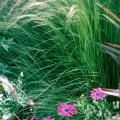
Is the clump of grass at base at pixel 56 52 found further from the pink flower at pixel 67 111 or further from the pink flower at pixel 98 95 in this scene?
the pink flower at pixel 67 111

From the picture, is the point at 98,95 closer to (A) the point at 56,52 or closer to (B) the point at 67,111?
(B) the point at 67,111

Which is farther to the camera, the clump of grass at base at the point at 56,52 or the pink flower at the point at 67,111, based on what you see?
the clump of grass at base at the point at 56,52

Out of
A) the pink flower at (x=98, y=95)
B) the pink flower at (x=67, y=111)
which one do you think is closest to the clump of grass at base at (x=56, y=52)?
the pink flower at (x=98, y=95)

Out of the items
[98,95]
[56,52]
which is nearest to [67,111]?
[98,95]

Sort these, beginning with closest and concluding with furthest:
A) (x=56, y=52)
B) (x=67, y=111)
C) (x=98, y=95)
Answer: (x=67, y=111)
(x=98, y=95)
(x=56, y=52)

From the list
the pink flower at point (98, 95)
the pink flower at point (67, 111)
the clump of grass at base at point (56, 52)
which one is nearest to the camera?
the pink flower at point (67, 111)

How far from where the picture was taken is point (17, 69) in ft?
11.7

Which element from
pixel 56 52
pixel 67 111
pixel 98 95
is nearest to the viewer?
pixel 67 111

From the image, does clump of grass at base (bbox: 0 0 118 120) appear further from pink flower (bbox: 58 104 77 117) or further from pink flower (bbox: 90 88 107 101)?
pink flower (bbox: 58 104 77 117)

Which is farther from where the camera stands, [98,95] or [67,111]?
[98,95]

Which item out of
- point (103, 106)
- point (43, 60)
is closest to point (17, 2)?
point (43, 60)

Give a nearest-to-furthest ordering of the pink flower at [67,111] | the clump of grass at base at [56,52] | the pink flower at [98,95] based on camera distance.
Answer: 1. the pink flower at [67,111]
2. the pink flower at [98,95]
3. the clump of grass at base at [56,52]

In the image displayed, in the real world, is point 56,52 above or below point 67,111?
above

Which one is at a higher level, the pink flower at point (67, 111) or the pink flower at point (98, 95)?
the pink flower at point (98, 95)
